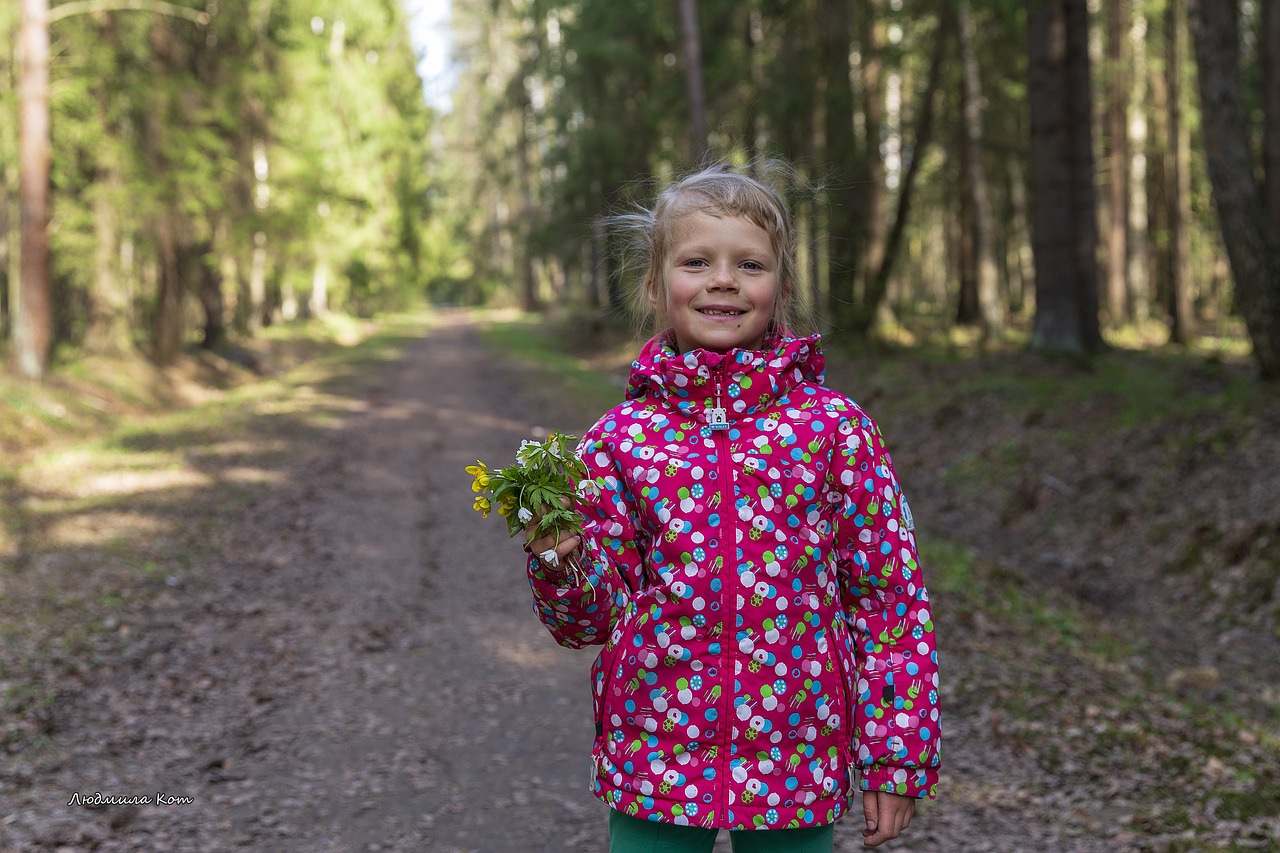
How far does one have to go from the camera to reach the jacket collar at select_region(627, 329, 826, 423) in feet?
7.66

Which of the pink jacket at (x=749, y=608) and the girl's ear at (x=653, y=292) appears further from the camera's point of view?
the girl's ear at (x=653, y=292)

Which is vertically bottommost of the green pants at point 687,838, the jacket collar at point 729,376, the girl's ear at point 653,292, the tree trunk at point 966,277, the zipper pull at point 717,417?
Result: the green pants at point 687,838

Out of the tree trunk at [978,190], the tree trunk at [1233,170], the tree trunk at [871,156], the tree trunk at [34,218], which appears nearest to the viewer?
the tree trunk at [1233,170]

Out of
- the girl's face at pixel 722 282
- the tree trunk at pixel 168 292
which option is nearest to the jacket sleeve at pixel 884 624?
the girl's face at pixel 722 282

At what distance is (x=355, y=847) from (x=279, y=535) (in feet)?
21.0

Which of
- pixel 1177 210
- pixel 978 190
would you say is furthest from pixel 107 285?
pixel 1177 210

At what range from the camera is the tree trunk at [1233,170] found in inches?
404

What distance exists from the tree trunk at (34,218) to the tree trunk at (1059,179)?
15.6 m

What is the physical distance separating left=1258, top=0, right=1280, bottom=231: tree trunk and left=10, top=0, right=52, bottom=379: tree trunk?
58.0 ft

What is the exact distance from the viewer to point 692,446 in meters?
2.33

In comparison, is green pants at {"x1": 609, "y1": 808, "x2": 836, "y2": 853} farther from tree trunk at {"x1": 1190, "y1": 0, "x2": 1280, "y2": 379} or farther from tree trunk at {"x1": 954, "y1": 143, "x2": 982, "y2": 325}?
tree trunk at {"x1": 954, "y1": 143, "x2": 982, "y2": 325}

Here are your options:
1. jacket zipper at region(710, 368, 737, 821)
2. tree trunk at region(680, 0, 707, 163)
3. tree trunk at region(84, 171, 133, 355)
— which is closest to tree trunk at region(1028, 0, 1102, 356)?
tree trunk at region(680, 0, 707, 163)

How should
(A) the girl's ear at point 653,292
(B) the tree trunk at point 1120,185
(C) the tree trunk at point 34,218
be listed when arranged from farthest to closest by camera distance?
(B) the tree trunk at point 1120,185, (C) the tree trunk at point 34,218, (A) the girl's ear at point 653,292

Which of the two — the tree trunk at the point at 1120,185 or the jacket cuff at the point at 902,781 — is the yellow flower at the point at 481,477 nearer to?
the jacket cuff at the point at 902,781
